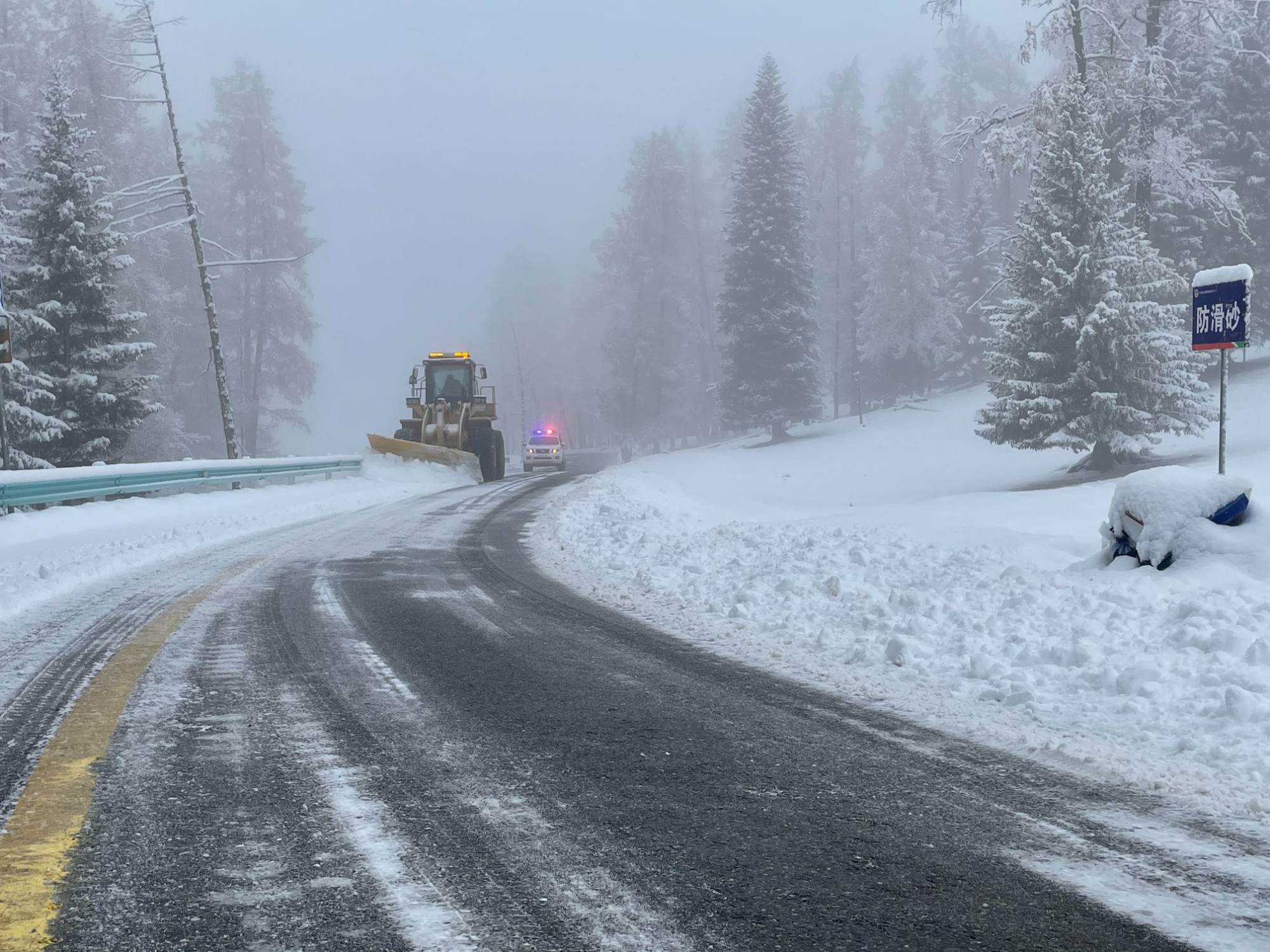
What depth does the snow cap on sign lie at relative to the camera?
8820 millimetres

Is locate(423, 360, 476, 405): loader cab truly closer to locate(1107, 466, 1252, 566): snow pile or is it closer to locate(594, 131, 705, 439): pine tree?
locate(1107, 466, 1252, 566): snow pile

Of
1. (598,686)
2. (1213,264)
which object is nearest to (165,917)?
(598,686)

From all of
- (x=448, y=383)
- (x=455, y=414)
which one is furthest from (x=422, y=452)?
(x=448, y=383)

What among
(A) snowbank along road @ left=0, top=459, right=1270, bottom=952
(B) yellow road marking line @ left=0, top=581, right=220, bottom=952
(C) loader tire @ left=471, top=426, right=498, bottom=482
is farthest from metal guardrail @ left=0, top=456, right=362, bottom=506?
(B) yellow road marking line @ left=0, top=581, right=220, bottom=952

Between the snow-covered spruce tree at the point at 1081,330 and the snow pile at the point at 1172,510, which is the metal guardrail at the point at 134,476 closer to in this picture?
the snow pile at the point at 1172,510

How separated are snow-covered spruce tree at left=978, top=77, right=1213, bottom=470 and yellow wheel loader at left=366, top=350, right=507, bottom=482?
41.5ft

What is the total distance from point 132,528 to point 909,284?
41722mm

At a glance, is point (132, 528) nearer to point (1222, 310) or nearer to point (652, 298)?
point (1222, 310)

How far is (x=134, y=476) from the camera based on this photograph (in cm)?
1552

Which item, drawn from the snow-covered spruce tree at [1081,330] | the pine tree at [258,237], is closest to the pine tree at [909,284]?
the snow-covered spruce tree at [1081,330]

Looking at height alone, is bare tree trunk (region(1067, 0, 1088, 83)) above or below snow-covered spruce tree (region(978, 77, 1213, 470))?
above

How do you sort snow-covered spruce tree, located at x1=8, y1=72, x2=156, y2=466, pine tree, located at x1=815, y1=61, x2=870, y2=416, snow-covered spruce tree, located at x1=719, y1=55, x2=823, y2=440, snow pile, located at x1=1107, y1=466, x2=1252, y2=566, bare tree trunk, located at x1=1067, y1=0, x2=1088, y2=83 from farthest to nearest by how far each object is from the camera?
pine tree, located at x1=815, y1=61, x2=870, y2=416 < snow-covered spruce tree, located at x1=719, y1=55, x2=823, y2=440 < bare tree trunk, located at x1=1067, y1=0, x2=1088, y2=83 < snow-covered spruce tree, located at x1=8, y1=72, x2=156, y2=466 < snow pile, located at x1=1107, y1=466, x2=1252, y2=566

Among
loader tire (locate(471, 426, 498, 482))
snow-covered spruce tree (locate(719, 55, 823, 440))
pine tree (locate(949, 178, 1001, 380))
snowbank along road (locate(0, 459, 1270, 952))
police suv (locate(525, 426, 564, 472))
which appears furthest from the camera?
pine tree (locate(949, 178, 1001, 380))

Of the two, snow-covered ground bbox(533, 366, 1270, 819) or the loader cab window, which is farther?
the loader cab window
